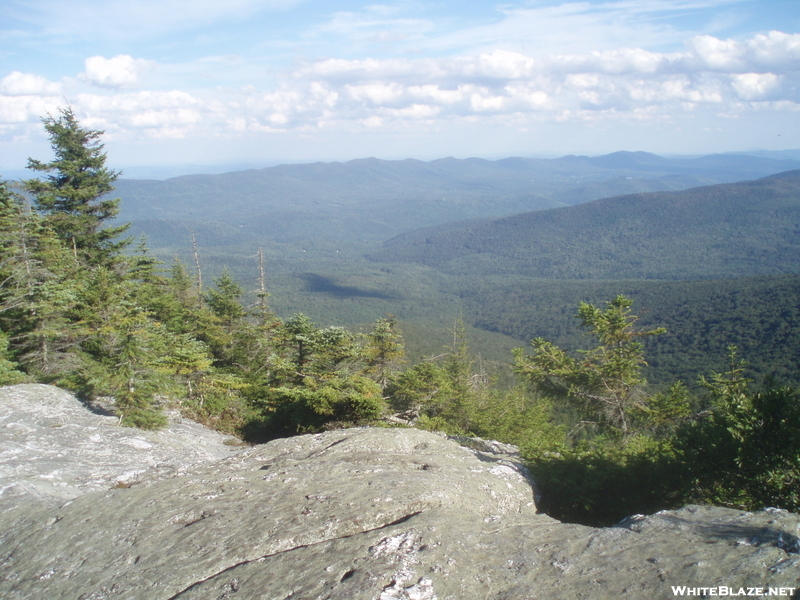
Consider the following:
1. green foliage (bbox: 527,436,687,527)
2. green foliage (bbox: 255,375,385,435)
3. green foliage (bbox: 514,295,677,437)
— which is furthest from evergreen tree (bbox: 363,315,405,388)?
green foliage (bbox: 527,436,687,527)

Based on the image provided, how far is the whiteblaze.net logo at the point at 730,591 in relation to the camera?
4430 millimetres

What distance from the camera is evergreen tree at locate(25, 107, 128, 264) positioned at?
25922 mm

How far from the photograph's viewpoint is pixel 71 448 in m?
10.8

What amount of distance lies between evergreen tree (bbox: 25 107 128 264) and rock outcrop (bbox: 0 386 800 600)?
21350mm

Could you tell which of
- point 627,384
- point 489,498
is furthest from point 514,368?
point 489,498

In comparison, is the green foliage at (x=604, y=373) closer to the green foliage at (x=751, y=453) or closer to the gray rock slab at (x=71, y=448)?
the green foliage at (x=751, y=453)

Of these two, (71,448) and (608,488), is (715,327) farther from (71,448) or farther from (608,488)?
(71,448)

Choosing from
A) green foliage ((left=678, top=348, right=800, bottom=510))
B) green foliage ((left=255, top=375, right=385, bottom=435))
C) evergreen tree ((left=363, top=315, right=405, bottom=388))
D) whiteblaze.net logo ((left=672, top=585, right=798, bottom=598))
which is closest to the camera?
whiteblaze.net logo ((left=672, top=585, right=798, bottom=598))

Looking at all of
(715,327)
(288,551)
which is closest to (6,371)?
(288,551)

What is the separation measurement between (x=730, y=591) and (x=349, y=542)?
4.22 meters

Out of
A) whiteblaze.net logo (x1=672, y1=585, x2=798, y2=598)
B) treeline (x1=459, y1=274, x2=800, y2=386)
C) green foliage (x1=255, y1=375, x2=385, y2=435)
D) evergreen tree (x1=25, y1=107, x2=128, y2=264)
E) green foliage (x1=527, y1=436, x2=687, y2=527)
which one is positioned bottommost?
treeline (x1=459, y1=274, x2=800, y2=386)

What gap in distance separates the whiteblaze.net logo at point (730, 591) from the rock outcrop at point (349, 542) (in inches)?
2.0

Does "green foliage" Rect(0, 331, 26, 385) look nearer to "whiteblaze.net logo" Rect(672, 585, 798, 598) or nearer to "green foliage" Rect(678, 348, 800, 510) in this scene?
"whiteblaze.net logo" Rect(672, 585, 798, 598)

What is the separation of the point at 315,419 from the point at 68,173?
21.9m
